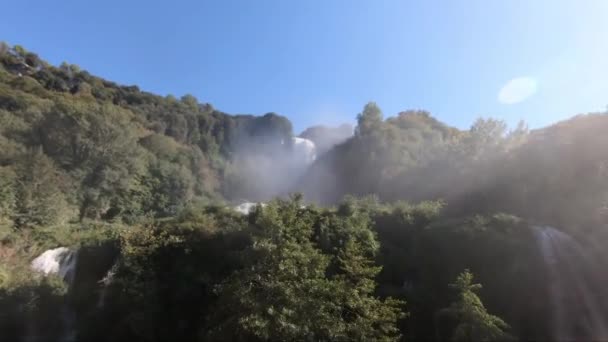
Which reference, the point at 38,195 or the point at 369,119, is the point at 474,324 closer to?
the point at 38,195

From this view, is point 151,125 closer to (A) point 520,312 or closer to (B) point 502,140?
(B) point 502,140

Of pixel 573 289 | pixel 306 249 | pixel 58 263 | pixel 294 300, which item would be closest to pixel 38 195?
pixel 58 263

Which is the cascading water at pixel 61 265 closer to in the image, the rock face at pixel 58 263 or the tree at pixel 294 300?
the rock face at pixel 58 263

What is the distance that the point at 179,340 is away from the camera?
1362 centimetres

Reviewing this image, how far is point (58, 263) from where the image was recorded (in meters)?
17.5

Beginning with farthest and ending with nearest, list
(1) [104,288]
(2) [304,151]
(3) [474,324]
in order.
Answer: (2) [304,151] → (1) [104,288] → (3) [474,324]

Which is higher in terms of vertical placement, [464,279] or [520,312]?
[464,279]

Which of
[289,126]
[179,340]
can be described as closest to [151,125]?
[289,126]

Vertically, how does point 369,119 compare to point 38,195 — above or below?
above

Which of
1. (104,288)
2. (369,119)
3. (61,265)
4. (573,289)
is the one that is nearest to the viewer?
(573,289)

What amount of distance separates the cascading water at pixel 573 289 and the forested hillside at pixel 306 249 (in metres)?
0.06

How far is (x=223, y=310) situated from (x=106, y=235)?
12.0 meters

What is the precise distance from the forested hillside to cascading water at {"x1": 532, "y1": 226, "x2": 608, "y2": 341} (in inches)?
2.5

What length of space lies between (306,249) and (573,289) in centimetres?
1230
